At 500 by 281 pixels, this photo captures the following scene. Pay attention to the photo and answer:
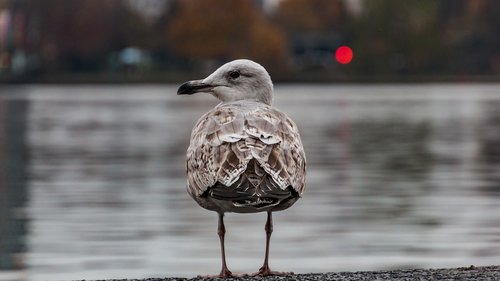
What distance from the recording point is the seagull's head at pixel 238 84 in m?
10.1

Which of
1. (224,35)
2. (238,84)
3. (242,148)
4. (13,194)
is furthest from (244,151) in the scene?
(224,35)

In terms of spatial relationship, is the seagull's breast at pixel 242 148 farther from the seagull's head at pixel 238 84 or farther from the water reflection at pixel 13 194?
the water reflection at pixel 13 194

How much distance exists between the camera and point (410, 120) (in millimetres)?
44094

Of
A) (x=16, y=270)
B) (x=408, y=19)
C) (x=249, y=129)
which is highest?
(x=408, y=19)

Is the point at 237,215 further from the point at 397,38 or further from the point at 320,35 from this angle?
the point at 320,35

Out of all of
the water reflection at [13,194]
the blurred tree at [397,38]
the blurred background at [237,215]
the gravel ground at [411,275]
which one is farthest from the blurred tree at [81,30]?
the gravel ground at [411,275]

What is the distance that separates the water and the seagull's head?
Answer: 2.18m

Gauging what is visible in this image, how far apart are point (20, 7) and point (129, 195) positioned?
503 feet

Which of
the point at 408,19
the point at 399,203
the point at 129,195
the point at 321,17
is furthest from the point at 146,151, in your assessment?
the point at 321,17

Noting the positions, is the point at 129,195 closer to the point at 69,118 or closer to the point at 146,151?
the point at 146,151

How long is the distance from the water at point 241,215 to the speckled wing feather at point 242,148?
8.17ft

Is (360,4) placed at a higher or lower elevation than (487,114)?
higher

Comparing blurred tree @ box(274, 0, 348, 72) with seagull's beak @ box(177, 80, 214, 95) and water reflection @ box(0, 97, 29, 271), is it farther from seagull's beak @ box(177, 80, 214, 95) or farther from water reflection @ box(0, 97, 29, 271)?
seagull's beak @ box(177, 80, 214, 95)

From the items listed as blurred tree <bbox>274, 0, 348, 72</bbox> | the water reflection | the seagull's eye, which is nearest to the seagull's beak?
the seagull's eye
